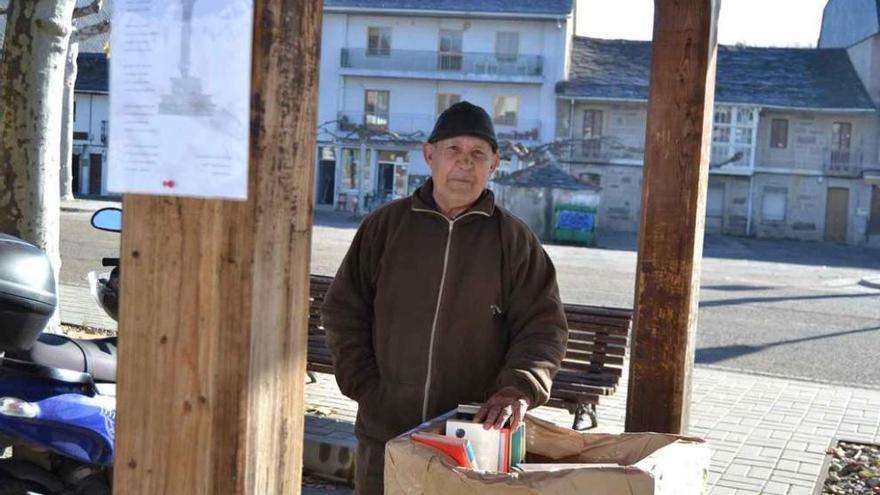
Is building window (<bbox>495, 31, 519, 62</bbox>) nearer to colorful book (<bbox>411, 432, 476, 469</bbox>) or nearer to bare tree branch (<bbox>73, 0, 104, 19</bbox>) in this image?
bare tree branch (<bbox>73, 0, 104, 19</bbox>)

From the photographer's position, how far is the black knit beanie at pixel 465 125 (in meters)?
A: 3.37

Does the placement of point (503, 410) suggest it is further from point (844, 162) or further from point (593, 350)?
point (844, 162)

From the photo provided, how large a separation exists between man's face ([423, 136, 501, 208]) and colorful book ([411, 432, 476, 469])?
936 mm

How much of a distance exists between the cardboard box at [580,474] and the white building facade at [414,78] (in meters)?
45.5

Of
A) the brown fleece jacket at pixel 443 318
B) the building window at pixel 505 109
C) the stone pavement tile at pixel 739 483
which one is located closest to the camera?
the brown fleece jacket at pixel 443 318

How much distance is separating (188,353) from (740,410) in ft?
22.9

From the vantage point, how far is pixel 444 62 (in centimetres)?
4981

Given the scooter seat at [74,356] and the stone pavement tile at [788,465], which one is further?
the stone pavement tile at [788,465]

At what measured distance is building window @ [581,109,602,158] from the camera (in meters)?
48.8

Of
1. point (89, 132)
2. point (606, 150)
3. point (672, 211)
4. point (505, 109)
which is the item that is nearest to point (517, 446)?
point (672, 211)

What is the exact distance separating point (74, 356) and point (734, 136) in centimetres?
4788

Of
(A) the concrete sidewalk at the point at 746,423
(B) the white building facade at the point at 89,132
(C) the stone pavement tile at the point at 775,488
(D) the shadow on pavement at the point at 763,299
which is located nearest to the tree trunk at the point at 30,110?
(A) the concrete sidewalk at the point at 746,423

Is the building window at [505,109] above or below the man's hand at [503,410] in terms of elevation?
above

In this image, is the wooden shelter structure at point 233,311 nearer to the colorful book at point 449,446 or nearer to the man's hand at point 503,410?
the colorful book at point 449,446
